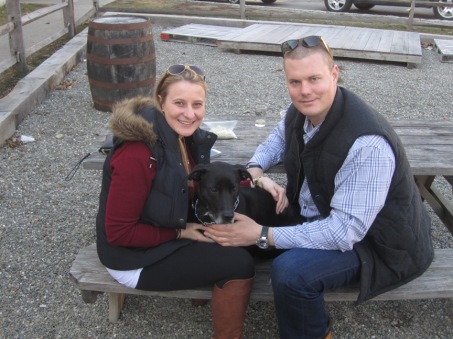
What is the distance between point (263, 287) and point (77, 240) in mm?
1655

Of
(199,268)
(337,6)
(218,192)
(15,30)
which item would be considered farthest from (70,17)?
(199,268)

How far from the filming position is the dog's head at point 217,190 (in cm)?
243

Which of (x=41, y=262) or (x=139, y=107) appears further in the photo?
(x=41, y=262)

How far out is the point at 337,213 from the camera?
218 centimetres

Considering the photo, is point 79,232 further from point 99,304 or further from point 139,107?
point 139,107

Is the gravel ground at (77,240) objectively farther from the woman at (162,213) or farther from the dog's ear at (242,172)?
the dog's ear at (242,172)

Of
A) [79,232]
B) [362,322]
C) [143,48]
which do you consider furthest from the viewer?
[143,48]

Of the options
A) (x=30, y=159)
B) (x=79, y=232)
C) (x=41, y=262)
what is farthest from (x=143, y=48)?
(x=41, y=262)

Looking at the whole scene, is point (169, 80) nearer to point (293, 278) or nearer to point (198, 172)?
point (198, 172)

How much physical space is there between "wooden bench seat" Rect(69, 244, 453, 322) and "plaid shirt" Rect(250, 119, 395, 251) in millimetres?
299

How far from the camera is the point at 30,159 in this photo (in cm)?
484

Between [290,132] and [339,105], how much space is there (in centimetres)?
47

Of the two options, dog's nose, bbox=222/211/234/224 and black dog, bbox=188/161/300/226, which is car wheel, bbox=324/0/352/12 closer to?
black dog, bbox=188/161/300/226

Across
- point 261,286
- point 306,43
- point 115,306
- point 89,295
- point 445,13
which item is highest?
point 306,43
